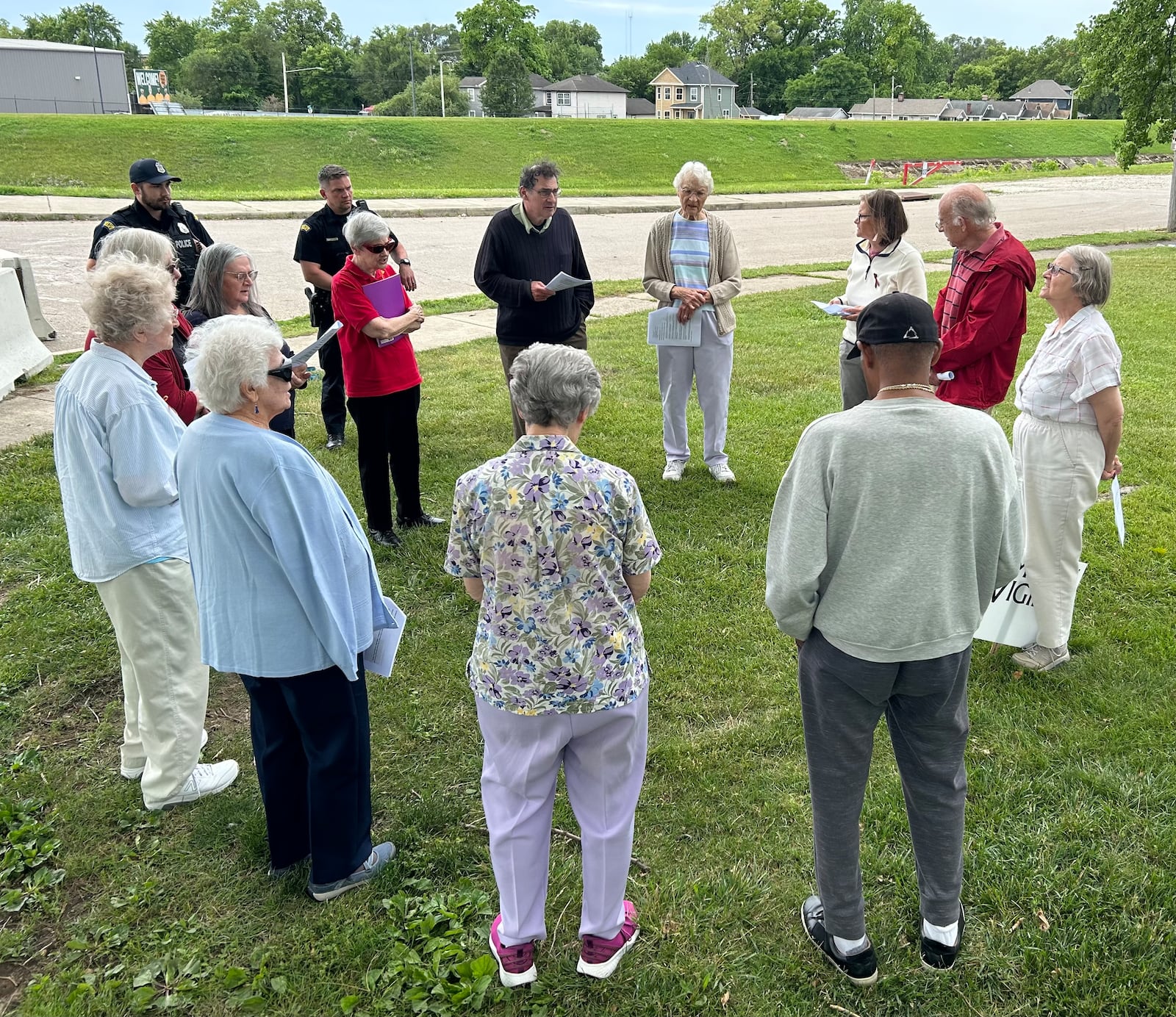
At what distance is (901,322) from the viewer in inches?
96.8

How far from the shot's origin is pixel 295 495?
279cm

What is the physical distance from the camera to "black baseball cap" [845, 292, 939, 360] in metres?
2.46

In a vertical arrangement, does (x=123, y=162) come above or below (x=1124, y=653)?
above

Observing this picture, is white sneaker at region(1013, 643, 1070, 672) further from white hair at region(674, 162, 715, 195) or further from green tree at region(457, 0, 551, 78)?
green tree at region(457, 0, 551, 78)

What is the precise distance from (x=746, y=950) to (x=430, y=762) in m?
1.59

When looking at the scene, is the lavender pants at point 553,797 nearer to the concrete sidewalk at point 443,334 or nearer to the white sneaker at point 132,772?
the white sneaker at point 132,772

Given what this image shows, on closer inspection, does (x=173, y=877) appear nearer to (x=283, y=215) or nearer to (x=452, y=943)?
(x=452, y=943)

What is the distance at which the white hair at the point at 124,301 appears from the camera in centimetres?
327

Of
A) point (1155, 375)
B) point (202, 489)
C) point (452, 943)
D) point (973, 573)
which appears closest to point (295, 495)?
point (202, 489)

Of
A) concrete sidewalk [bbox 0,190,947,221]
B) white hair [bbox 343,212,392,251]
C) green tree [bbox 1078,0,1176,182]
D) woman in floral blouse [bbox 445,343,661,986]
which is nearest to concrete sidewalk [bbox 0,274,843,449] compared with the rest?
white hair [bbox 343,212,392,251]

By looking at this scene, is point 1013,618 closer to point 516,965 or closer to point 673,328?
point 516,965

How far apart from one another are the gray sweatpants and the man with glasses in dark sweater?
383cm

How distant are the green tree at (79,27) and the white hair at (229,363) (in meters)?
120

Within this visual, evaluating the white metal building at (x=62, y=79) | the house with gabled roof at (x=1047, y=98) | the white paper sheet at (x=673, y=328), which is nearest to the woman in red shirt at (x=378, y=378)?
the white paper sheet at (x=673, y=328)
